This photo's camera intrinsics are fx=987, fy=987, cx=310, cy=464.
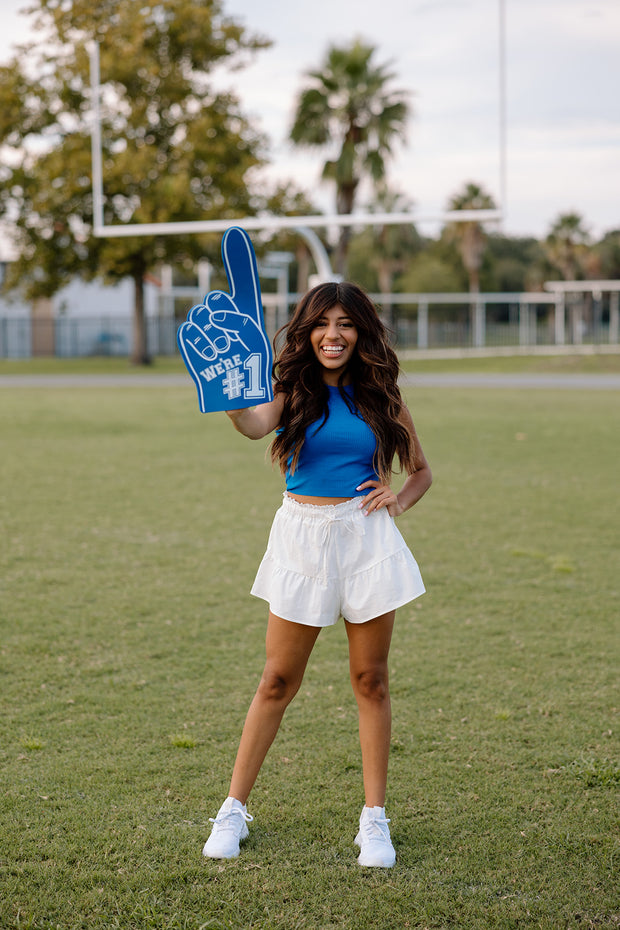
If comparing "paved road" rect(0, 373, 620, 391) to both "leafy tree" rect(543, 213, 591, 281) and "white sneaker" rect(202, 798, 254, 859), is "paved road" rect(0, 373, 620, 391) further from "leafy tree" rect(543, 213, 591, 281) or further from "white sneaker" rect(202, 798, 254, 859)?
"leafy tree" rect(543, 213, 591, 281)

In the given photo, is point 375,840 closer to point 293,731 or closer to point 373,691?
point 373,691

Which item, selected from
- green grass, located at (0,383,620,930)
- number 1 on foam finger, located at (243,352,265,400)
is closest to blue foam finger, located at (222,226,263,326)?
number 1 on foam finger, located at (243,352,265,400)

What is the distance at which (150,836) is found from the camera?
307cm

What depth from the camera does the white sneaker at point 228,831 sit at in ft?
9.66

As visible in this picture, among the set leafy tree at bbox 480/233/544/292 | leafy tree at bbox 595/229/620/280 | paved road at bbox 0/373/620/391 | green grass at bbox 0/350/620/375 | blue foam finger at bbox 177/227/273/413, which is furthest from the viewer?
leafy tree at bbox 480/233/544/292

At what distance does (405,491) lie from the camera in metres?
3.08

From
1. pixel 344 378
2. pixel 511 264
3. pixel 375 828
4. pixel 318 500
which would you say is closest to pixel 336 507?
pixel 318 500

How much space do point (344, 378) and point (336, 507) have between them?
396 mm

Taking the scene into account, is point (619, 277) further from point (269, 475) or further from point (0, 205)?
point (269, 475)

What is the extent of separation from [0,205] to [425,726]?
3004cm

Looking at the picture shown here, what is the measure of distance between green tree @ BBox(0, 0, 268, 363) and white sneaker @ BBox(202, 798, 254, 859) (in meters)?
27.4

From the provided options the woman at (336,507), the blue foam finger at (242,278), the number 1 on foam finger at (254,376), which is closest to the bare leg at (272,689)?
the woman at (336,507)

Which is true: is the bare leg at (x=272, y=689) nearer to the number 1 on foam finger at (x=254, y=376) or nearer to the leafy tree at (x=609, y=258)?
the number 1 on foam finger at (x=254, y=376)

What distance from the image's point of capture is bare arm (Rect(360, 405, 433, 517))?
9.54 feet
